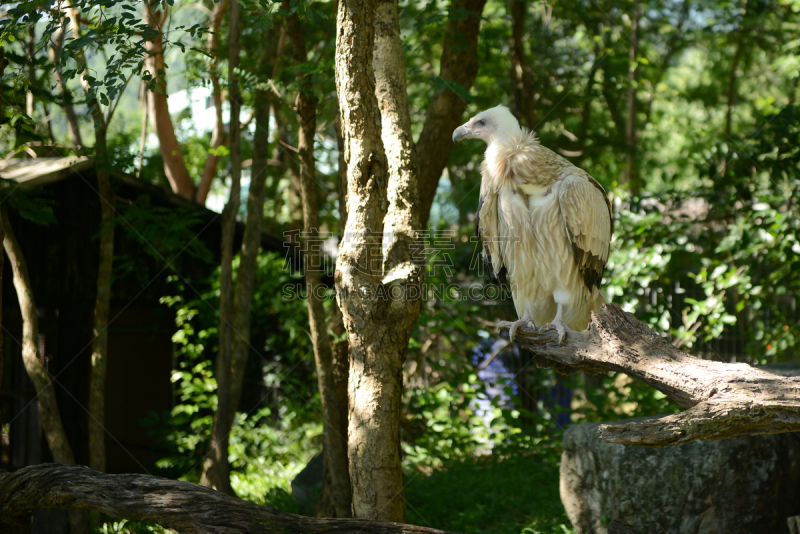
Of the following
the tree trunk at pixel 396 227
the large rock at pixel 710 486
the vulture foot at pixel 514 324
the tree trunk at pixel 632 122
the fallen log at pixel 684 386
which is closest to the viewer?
the fallen log at pixel 684 386

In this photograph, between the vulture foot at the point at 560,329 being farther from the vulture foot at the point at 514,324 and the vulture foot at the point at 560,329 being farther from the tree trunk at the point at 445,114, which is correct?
the tree trunk at the point at 445,114

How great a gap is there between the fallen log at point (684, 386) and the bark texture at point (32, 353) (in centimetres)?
381

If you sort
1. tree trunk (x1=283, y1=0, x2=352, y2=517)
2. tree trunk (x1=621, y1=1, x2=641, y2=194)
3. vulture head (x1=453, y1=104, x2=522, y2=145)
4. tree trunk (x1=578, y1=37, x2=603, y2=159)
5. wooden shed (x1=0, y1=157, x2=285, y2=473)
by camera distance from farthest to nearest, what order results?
1. tree trunk (x1=621, y1=1, x2=641, y2=194)
2. tree trunk (x1=578, y1=37, x2=603, y2=159)
3. wooden shed (x1=0, y1=157, x2=285, y2=473)
4. tree trunk (x1=283, y1=0, x2=352, y2=517)
5. vulture head (x1=453, y1=104, x2=522, y2=145)

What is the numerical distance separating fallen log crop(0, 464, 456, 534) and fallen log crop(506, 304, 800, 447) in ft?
3.46

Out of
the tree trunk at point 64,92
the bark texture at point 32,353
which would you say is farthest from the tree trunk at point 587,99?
the bark texture at point 32,353

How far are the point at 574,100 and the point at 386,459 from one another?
766cm

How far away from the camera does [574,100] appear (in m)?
9.00

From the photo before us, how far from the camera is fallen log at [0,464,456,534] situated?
106 inches

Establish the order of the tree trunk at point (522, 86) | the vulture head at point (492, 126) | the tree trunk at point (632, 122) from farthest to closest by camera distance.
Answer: the tree trunk at point (632, 122), the tree trunk at point (522, 86), the vulture head at point (492, 126)

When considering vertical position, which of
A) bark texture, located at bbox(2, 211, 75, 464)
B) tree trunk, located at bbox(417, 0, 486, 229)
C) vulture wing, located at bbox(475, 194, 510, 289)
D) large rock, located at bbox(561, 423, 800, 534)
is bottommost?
large rock, located at bbox(561, 423, 800, 534)

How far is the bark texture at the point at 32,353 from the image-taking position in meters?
4.20

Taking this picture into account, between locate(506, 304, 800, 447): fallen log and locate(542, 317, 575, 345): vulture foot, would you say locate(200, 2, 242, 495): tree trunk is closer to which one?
locate(542, 317, 575, 345): vulture foot

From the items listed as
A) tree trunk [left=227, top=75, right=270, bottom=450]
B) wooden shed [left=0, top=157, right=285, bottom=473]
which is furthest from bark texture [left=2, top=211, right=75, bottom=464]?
tree trunk [left=227, top=75, right=270, bottom=450]

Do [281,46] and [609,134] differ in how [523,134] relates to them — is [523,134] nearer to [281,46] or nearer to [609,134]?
[281,46]
